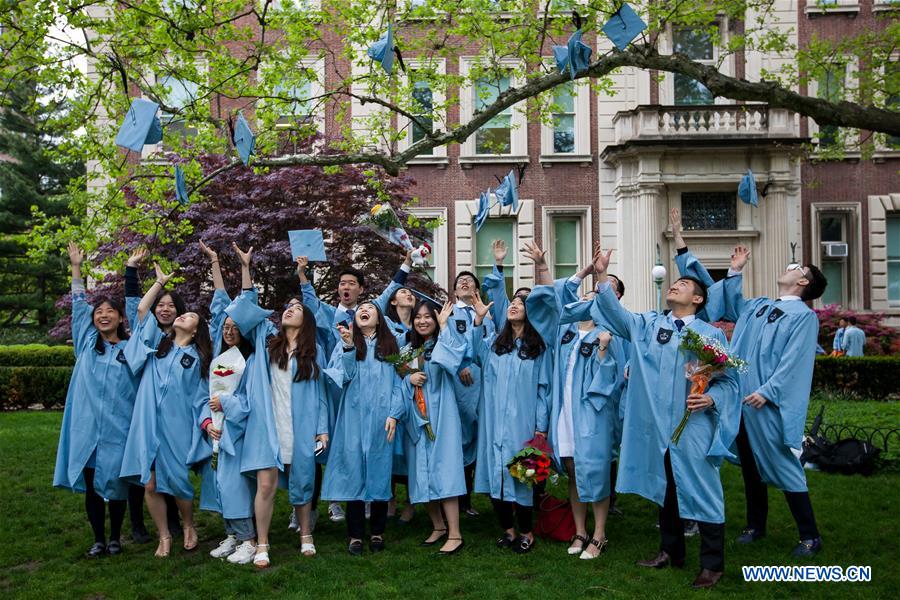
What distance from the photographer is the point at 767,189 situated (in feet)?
61.9

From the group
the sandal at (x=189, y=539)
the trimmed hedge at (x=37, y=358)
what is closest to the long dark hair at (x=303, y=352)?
the sandal at (x=189, y=539)

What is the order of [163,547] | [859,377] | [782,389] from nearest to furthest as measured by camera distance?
1. [782,389]
2. [163,547]
3. [859,377]

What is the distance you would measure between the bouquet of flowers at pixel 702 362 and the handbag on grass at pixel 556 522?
1561mm

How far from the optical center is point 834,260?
2067 cm

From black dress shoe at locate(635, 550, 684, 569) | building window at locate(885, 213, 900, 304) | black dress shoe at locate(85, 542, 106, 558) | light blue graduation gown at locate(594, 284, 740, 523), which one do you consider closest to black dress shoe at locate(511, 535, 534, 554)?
black dress shoe at locate(635, 550, 684, 569)

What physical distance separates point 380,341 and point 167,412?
5.89 ft

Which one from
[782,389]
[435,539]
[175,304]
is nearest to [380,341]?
[435,539]

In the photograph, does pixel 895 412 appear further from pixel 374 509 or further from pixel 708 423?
pixel 374 509

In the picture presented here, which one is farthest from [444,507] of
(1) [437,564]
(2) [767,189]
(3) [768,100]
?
(2) [767,189]

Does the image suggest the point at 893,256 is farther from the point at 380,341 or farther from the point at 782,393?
the point at 380,341

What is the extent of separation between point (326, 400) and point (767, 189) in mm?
15491

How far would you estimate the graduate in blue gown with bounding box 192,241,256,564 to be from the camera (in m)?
6.02

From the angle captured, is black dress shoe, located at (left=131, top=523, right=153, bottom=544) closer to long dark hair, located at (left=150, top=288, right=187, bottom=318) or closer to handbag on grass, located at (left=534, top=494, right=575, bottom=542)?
long dark hair, located at (left=150, top=288, right=187, bottom=318)

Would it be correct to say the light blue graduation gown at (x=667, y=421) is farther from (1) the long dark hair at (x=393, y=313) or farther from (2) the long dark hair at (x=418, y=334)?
(1) the long dark hair at (x=393, y=313)
